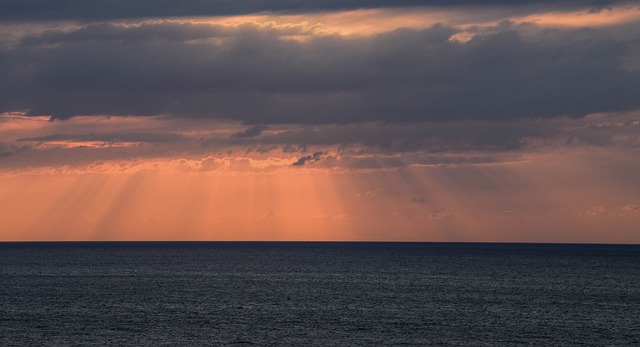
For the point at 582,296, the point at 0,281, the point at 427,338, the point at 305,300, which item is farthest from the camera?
the point at 0,281

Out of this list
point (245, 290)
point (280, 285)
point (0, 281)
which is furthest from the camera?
point (0, 281)

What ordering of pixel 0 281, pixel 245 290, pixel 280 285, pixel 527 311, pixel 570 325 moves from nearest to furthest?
pixel 570 325
pixel 527 311
pixel 245 290
pixel 280 285
pixel 0 281

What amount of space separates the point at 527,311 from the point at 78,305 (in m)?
57.1

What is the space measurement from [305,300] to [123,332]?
38060 mm

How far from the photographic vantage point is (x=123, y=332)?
3258 inches

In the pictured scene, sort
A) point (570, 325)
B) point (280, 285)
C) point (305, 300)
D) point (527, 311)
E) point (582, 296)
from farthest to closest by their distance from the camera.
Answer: point (280, 285), point (582, 296), point (305, 300), point (527, 311), point (570, 325)

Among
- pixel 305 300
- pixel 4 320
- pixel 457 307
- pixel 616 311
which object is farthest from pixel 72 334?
pixel 616 311

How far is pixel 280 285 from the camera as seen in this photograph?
14750 cm

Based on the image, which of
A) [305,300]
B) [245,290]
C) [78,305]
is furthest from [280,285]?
[78,305]

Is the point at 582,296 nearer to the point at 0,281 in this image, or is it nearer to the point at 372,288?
the point at 372,288

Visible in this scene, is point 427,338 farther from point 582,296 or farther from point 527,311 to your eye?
point 582,296

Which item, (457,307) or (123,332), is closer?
(123,332)

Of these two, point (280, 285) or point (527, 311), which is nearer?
point (527, 311)

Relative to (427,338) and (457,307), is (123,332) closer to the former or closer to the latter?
(427,338)
